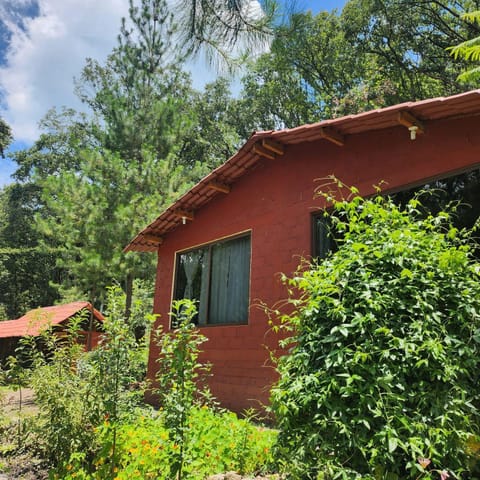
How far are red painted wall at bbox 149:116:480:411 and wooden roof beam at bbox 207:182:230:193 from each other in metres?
0.13

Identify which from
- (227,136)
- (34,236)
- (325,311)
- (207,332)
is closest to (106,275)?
(207,332)

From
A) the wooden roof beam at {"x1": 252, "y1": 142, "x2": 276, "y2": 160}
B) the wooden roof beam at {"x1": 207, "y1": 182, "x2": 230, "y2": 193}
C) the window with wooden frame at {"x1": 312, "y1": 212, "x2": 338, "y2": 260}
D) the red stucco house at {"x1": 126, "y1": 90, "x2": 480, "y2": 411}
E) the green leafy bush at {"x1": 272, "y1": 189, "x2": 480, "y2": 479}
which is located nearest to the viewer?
the green leafy bush at {"x1": 272, "y1": 189, "x2": 480, "y2": 479}

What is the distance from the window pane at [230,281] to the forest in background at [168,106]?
232 cm

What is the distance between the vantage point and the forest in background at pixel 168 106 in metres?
6.75

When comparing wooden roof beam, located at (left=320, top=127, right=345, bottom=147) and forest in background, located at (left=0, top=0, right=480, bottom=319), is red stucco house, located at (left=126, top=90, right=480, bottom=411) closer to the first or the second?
wooden roof beam, located at (left=320, top=127, right=345, bottom=147)

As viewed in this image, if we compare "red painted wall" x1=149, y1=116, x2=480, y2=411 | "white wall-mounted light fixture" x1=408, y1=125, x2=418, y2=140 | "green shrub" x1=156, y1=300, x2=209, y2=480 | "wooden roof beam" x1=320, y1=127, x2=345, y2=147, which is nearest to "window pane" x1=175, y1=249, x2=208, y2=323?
"red painted wall" x1=149, y1=116, x2=480, y2=411

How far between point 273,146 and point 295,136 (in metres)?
0.51

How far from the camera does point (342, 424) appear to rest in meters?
2.43

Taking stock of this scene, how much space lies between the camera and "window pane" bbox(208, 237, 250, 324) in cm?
744

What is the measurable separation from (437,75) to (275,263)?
1536 cm

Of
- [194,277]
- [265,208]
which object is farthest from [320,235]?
[194,277]

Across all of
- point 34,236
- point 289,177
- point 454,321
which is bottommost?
point 454,321

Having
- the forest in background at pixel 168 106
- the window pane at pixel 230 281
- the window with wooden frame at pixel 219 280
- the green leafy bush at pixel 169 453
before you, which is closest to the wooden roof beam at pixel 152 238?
the window with wooden frame at pixel 219 280

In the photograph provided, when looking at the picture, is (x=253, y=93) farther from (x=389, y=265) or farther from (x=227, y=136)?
(x=389, y=265)
